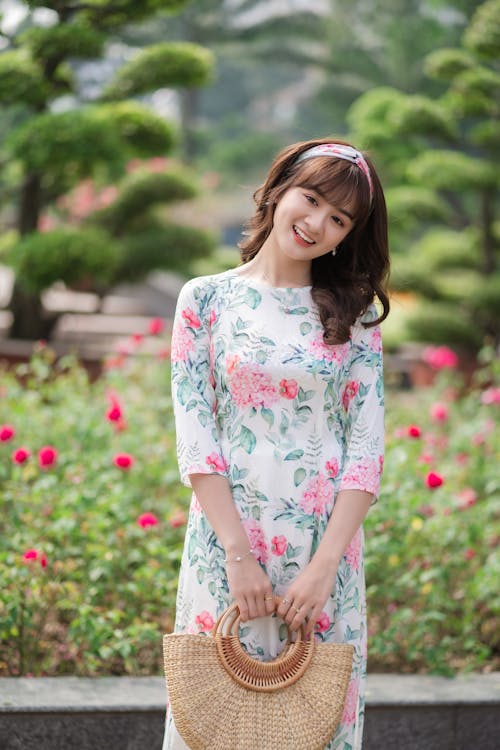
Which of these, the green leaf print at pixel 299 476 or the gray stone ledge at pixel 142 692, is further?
the gray stone ledge at pixel 142 692

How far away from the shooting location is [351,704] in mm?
1739

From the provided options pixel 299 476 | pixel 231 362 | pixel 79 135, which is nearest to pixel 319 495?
pixel 299 476

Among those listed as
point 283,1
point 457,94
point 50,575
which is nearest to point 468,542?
point 50,575

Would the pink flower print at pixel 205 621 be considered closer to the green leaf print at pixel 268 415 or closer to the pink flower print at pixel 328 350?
the green leaf print at pixel 268 415

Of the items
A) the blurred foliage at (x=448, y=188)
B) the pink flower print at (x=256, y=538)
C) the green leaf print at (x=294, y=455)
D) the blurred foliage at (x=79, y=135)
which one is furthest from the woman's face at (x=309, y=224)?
the blurred foliage at (x=448, y=188)

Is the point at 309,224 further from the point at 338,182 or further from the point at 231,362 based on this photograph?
the point at 231,362

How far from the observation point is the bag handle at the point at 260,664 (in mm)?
1575

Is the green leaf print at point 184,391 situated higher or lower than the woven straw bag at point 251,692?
higher

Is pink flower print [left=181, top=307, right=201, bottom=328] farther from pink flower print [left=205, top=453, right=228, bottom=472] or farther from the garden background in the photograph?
the garden background

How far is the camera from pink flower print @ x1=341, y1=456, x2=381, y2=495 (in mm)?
1702

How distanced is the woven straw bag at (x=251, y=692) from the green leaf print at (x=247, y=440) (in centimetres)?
27

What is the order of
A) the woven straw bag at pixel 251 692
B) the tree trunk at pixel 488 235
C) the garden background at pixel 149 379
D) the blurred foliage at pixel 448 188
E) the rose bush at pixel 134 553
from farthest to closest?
the tree trunk at pixel 488 235, the blurred foliage at pixel 448 188, the garden background at pixel 149 379, the rose bush at pixel 134 553, the woven straw bag at pixel 251 692

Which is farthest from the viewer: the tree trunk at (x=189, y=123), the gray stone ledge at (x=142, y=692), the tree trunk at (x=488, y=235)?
the tree trunk at (x=189, y=123)

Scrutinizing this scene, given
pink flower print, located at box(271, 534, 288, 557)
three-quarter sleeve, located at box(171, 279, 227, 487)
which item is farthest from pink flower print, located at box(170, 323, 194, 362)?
pink flower print, located at box(271, 534, 288, 557)
